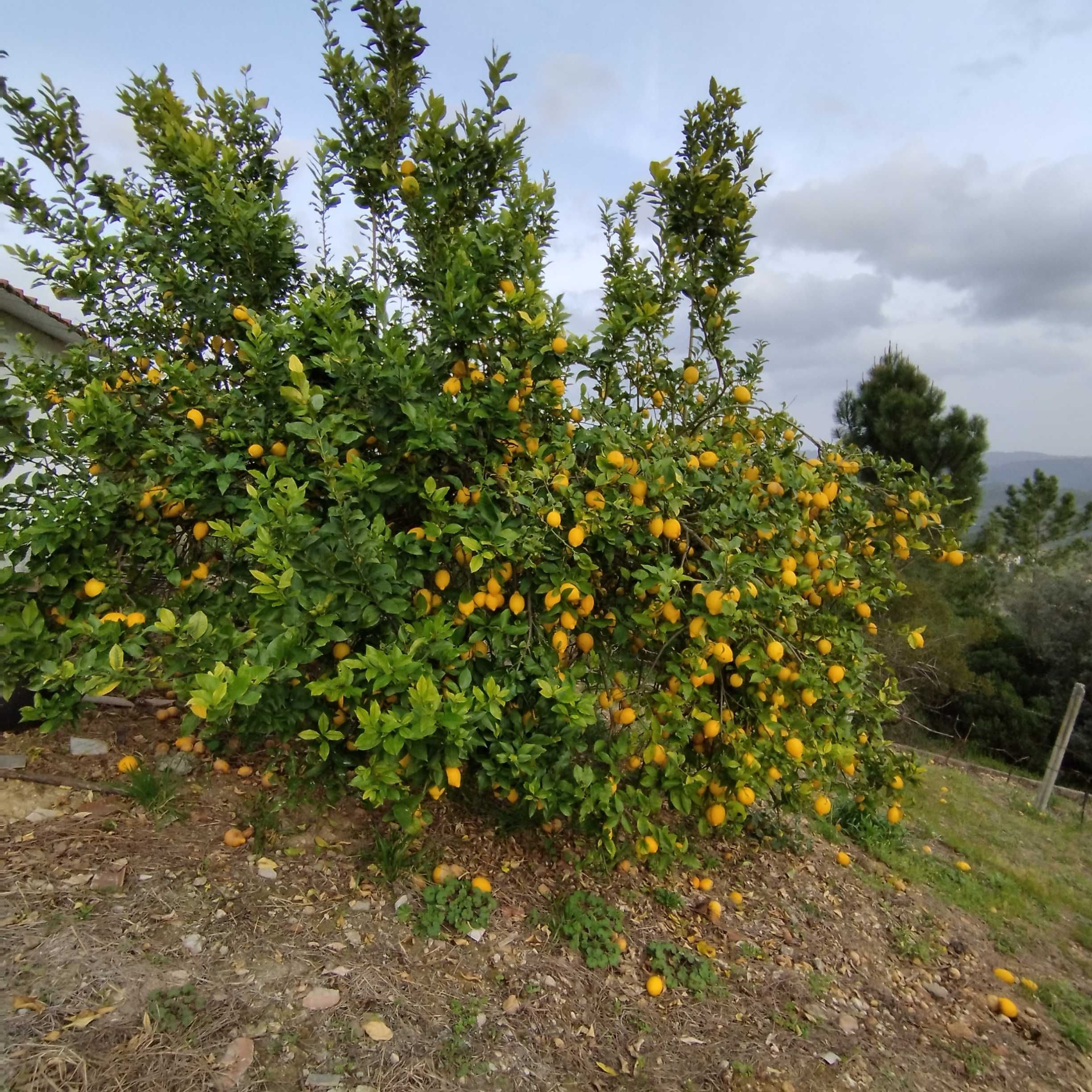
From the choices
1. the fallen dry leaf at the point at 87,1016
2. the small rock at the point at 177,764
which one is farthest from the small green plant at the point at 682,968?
the small rock at the point at 177,764

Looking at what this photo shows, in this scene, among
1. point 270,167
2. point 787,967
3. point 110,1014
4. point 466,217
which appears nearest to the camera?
point 110,1014

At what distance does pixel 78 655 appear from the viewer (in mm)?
2246

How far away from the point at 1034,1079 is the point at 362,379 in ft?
11.8

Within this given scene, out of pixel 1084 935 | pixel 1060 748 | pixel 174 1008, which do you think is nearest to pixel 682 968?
pixel 174 1008

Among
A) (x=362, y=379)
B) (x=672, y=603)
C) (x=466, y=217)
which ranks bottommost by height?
(x=672, y=603)

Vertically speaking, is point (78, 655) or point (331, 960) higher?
point (78, 655)

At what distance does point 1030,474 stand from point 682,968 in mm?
30794

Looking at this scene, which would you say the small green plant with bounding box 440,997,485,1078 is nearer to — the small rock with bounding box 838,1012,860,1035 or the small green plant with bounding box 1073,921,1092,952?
the small rock with bounding box 838,1012,860,1035

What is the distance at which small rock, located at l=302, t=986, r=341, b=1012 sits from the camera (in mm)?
2119

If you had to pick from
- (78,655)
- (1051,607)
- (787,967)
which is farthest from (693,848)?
(1051,607)

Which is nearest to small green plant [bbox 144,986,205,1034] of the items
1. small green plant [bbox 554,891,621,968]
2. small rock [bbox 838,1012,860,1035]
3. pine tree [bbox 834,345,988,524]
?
small green plant [bbox 554,891,621,968]

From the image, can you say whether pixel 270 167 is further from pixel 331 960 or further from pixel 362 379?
pixel 331 960

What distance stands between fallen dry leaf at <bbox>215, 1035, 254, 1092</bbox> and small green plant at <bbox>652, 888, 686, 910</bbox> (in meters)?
1.79

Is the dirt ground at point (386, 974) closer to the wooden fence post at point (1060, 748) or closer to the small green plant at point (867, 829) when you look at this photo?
the small green plant at point (867, 829)
